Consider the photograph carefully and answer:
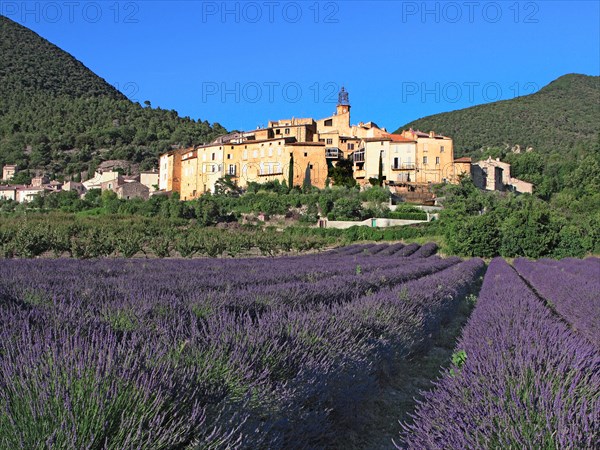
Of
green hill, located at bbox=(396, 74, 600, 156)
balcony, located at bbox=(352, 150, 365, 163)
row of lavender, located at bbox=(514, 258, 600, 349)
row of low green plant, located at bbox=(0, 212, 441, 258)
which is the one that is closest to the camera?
row of lavender, located at bbox=(514, 258, 600, 349)

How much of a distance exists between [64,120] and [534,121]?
3794 inches

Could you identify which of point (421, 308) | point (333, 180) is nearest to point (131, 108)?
point (333, 180)

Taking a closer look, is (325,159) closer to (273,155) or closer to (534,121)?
(273,155)

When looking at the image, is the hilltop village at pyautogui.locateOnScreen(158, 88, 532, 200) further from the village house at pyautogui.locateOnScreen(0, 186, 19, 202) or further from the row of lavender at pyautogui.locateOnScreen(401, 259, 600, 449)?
the row of lavender at pyautogui.locateOnScreen(401, 259, 600, 449)

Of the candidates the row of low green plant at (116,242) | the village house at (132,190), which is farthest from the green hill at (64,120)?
the row of low green plant at (116,242)

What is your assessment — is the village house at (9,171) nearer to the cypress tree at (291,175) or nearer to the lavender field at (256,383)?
the cypress tree at (291,175)

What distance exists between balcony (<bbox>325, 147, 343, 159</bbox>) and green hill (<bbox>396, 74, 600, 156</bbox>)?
3775cm

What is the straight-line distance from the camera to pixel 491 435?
2619mm

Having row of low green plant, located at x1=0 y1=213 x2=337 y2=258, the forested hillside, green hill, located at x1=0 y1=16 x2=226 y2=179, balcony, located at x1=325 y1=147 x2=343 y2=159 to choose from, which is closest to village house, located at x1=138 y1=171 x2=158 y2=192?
green hill, located at x1=0 y1=16 x2=226 y2=179

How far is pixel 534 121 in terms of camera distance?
110 metres

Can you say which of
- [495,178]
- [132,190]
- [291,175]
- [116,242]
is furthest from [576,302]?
[132,190]

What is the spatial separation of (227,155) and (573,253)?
45896 millimetres

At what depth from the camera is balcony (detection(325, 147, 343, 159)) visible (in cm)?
6812

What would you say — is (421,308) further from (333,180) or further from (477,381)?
(333,180)
